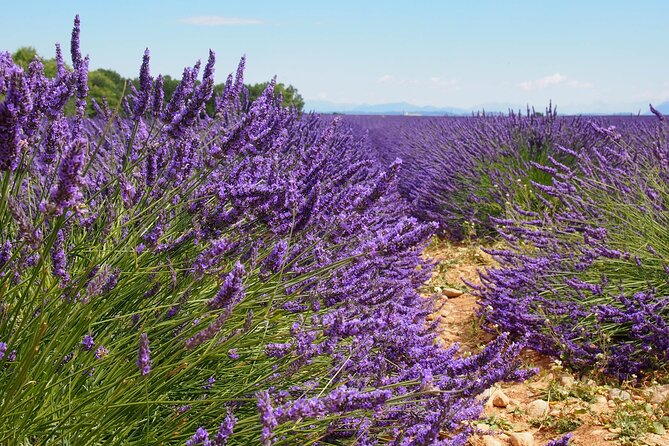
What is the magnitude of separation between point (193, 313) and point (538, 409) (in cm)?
184

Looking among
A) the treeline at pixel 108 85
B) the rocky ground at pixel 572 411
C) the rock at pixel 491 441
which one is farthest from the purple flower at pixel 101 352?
the treeline at pixel 108 85

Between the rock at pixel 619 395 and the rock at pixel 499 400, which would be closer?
the rock at pixel 619 395

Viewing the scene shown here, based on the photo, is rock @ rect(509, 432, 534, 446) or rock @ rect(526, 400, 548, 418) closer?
rock @ rect(509, 432, 534, 446)

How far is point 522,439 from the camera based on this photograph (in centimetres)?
259

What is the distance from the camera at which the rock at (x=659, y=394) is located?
284cm

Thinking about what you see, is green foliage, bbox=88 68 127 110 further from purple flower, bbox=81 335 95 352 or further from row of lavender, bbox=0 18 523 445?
purple flower, bbox=81 335 95 352

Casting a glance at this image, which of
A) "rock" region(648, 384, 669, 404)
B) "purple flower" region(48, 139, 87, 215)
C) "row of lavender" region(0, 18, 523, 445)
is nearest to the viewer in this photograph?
"purple flower" region(48, 139, 87, 215)

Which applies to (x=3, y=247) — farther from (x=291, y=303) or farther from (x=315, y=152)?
(x=315, y=152)

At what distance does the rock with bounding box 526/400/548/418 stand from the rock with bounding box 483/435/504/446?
0.34m

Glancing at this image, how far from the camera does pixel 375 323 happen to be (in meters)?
1.95

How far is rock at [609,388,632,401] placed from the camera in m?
2.91

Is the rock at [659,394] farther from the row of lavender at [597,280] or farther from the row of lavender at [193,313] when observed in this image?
the row of lavender at [193,313]

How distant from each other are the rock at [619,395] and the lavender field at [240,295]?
0.15 m

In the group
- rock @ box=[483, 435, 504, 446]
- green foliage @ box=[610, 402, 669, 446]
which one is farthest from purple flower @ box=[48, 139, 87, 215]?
green foliage @ box=[610, 402, 669, 446]
